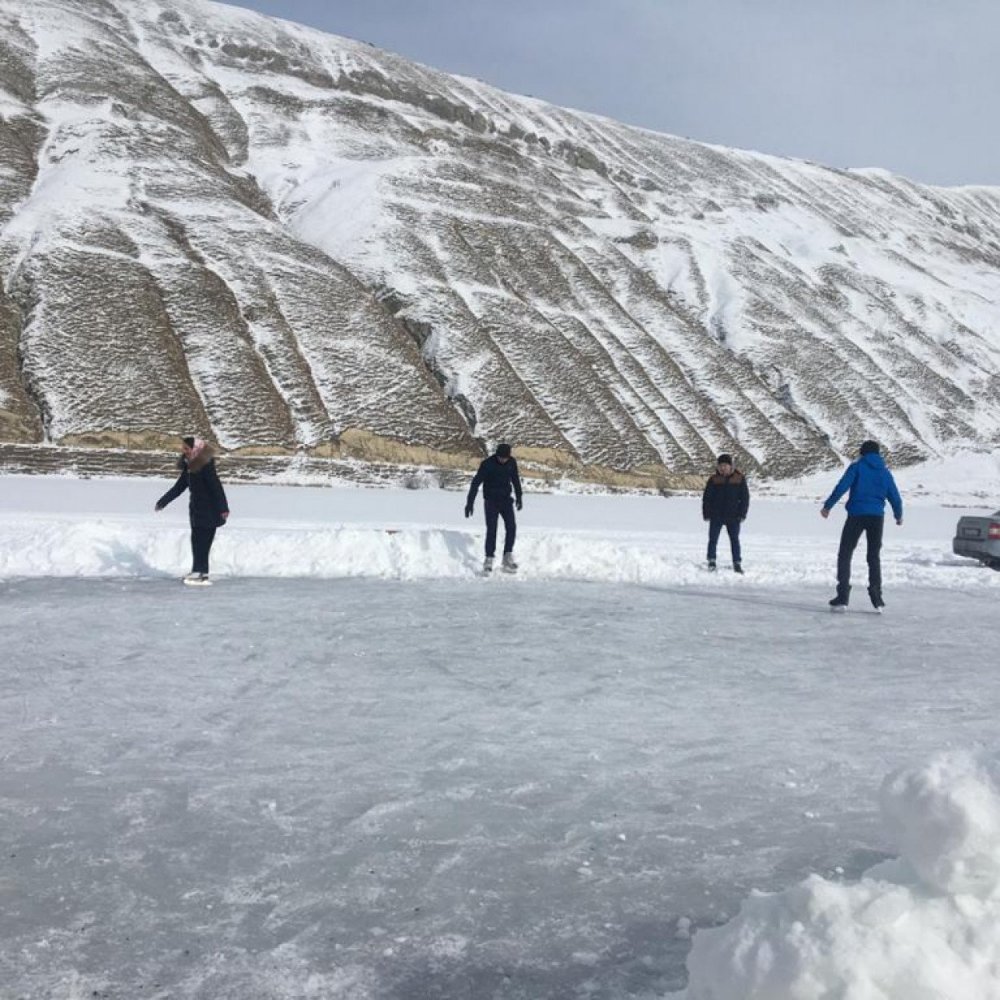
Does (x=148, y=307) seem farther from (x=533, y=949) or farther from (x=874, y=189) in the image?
(x=874, y=189)

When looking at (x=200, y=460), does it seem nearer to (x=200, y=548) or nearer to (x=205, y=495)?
(x=205, y=495)

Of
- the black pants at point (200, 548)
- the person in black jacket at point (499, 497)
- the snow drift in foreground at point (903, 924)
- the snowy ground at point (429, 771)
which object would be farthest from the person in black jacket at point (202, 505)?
the snow drift in foreground at point (903, 924)

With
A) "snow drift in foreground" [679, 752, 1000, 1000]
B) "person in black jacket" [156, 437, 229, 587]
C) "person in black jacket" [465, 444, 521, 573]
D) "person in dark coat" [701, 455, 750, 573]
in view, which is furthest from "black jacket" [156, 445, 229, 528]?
"snow drift in foreground" [679, 752, 1000, 1000]

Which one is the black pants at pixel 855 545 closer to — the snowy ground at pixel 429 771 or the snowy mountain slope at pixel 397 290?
A: the snowy ground at pixel 429 771

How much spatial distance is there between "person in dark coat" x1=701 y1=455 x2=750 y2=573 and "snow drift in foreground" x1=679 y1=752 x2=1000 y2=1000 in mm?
12855

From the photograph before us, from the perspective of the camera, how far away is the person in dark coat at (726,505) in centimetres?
1548

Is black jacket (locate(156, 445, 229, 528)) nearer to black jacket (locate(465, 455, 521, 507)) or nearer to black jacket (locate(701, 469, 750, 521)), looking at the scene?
black jacket (locate(465, 455, 521, 507))

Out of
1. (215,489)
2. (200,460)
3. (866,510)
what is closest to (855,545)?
(866,510)

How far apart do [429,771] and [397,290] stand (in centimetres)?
5683

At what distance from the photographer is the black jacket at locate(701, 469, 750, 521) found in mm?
15562

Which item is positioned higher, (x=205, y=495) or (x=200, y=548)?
(x=205, y=495)

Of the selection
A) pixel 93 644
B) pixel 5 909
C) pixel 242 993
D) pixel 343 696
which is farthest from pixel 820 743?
pixel 93 644

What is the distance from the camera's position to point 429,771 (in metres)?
5.52

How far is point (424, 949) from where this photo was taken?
3502mm
